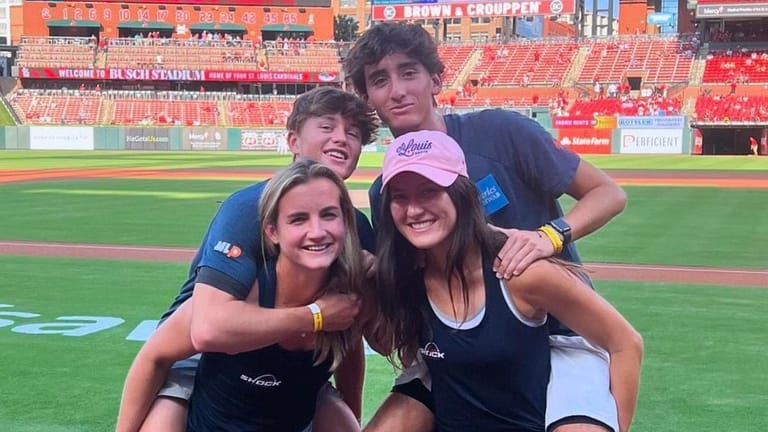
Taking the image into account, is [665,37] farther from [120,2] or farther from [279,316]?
[279,316]

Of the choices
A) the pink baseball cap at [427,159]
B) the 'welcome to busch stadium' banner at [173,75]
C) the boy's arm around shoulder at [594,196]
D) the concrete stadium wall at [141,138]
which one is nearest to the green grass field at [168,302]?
the boy's arm around shoulder at [594,196]

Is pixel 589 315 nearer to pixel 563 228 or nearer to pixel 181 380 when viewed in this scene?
pixel 563 228

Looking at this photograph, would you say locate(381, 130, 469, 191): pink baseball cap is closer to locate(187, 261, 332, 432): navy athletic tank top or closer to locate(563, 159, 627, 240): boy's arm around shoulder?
locate(187, 261, 332, 432): navy athletic tank top

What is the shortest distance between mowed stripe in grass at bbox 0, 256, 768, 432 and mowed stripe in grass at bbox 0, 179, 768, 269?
8.50 ft

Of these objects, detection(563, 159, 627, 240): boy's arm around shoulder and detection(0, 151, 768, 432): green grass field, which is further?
detection(0, 151, 768, 432): green grass field

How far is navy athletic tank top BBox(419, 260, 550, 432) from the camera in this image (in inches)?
121

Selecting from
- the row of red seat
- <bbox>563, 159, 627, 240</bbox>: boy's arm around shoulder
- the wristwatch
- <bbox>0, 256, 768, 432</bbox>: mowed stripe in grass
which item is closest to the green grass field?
<bbox>0, 256, 768, 432</bbox>: mowed stripe in grass

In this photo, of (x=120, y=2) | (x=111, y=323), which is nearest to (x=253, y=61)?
(x=120, y=2)

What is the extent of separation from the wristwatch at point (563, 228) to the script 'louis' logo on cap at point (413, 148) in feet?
2.21

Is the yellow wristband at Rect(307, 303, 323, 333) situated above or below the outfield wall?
above

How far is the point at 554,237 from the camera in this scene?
332 cm

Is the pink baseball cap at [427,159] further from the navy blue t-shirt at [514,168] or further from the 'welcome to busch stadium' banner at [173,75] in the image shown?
the 'welcome to busch stadium' banner at [173,75]

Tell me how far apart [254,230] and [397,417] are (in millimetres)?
1024

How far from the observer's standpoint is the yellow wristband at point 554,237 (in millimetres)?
3271
